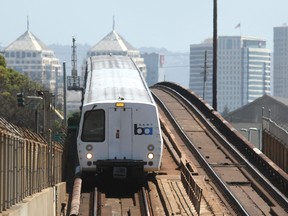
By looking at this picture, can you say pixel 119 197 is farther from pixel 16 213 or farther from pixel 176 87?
pixel 176 87

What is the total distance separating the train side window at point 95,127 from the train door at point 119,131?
24cm

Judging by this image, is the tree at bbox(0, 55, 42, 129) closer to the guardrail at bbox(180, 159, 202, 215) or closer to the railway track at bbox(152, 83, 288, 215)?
the railway track at bbox(152, 83, 288, 215)

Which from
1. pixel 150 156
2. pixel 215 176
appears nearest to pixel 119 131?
pixel 150 156

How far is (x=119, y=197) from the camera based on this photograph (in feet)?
116

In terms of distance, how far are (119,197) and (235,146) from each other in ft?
48.0

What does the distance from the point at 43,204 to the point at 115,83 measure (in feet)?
37.7

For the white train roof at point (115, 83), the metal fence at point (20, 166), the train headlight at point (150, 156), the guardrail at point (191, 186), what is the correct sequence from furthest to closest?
1. the white train roof at point (115, 83)
2. the train headlight at point (150, 156)
3. the guardrail at point (191, 186)
4. the metal fence at point (20, 166)

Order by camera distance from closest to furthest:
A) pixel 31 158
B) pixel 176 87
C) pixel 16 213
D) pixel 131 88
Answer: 1. pixel 16 213
2. pixel 31 158
3. pixel 131 88
4. pixel 176 87

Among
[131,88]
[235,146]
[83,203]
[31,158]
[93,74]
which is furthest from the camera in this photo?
[235,146]

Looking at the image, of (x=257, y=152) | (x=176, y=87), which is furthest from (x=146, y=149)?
(x=176, y=87)

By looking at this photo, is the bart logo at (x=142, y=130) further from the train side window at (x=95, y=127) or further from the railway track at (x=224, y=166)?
the railway track at (x=224, y=166)

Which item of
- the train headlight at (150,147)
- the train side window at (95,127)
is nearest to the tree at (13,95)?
the train side window at (95,127)

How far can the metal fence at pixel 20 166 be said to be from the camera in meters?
22.2

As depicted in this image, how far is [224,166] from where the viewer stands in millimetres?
43312
